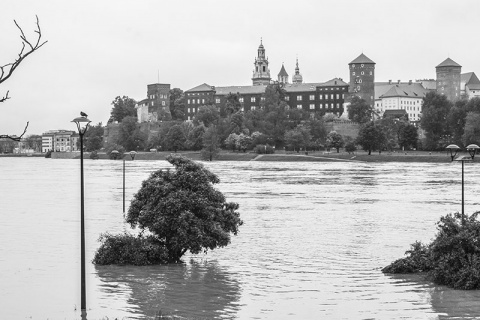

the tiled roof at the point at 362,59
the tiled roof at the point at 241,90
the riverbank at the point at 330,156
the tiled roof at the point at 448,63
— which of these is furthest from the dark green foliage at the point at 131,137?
the tiled roof at the point at 448,63

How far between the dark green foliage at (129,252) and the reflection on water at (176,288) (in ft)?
1.38

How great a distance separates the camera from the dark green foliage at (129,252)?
24.5 metres

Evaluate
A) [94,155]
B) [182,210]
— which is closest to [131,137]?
[94,155]

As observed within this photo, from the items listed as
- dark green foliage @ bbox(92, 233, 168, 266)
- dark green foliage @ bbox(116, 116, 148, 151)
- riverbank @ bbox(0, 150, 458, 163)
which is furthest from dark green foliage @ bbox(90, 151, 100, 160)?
dark green foliage @ bbox(92, 233, 168, 266)

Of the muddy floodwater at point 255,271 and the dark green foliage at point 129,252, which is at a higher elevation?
the dark green foliage at point 129,252

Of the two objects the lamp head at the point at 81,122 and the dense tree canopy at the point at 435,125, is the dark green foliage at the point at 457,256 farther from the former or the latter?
the dense tree canopy at the point at 435,125

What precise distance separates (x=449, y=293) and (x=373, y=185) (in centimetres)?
4612

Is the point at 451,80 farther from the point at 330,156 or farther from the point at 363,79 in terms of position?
the point at 330,156

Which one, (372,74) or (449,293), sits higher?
(372,74)

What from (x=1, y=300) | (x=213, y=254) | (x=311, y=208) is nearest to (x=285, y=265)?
(x=213, y=254)

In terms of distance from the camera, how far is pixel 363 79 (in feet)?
591

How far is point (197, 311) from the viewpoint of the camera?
18750mm

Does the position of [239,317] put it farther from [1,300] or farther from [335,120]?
[335,120]

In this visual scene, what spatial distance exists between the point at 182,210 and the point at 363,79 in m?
160
